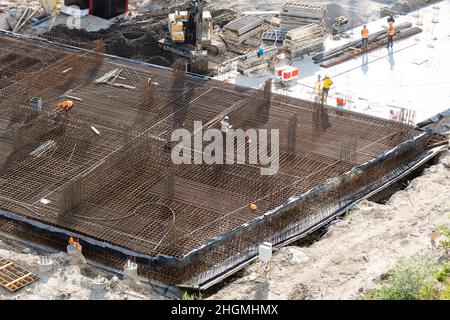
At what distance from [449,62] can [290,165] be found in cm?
904

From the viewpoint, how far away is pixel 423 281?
642 inches

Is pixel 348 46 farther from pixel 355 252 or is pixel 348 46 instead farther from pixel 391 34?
pixel 355 252

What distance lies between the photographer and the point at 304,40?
28.2 metres

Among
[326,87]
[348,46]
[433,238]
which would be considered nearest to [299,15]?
[348,46]

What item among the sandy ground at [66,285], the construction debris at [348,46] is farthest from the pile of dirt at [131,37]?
the sandy ground at [66,285]

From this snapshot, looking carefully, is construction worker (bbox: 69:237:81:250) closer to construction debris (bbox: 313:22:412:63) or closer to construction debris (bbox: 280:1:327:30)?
construction debris (bbox: 313:22:412:63)

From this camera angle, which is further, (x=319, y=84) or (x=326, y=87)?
(x=319, y=84)

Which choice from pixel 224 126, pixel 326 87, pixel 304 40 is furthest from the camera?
pixel 304 40

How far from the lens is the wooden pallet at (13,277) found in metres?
17.0

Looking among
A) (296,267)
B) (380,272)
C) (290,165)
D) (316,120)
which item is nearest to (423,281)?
(380,272)

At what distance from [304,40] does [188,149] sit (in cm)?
773

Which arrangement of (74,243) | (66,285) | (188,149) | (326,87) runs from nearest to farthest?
1. (66,285)
2. (74,243)
3. (188,149)
4. (326,87)

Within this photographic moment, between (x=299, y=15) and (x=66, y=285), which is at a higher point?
(x=299, y=15)
